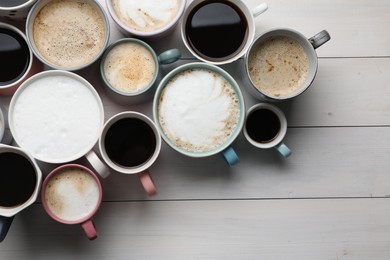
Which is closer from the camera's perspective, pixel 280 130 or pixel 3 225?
pixel 3 225

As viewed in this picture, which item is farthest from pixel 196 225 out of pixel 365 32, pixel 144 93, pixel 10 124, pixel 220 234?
pixel 365 32

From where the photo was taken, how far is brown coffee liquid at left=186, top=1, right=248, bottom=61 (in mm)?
900

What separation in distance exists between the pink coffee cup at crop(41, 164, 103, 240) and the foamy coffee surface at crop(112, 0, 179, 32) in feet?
1.08

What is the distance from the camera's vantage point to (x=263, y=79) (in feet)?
2.93

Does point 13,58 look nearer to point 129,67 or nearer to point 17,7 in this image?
point 17,7

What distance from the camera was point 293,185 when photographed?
958mm

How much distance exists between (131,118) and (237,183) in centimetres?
29

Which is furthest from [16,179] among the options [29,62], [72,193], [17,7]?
[17,7]

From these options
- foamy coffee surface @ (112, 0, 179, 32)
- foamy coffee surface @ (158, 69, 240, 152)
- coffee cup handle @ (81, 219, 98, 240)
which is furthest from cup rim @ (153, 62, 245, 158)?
coffee cup handle @ (81, 219, 98, 240)

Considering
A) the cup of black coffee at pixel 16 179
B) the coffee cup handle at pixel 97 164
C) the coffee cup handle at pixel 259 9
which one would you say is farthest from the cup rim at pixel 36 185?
the coffee cup handle at pixel 259 9

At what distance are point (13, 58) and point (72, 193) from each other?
→ 0.31 metres

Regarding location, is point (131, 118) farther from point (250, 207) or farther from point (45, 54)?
point (250, 207)

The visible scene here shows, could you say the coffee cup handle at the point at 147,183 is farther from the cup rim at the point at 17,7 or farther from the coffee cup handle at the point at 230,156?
the cup rim at the point at 17,7

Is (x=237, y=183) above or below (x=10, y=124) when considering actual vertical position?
below
